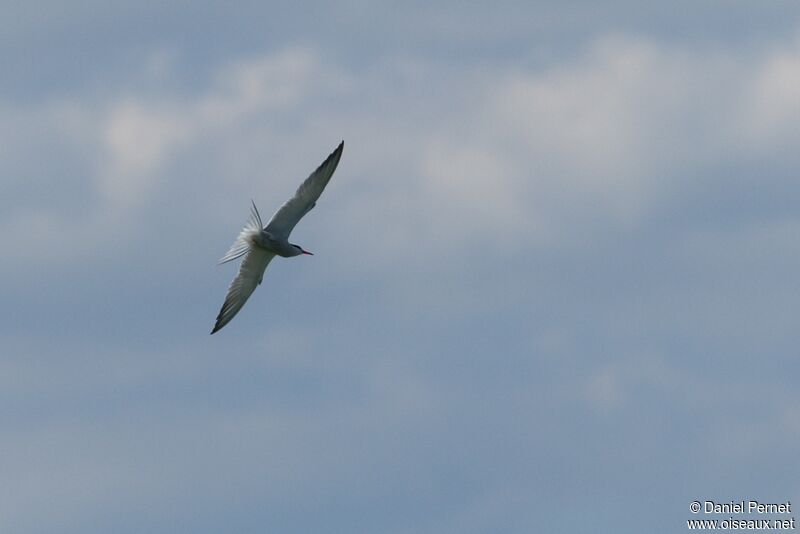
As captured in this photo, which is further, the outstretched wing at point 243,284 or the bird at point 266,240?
the outstretched wing at point 243,284

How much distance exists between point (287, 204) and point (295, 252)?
2063 millimetres

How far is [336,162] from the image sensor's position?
4300cm

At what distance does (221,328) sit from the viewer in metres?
45.9

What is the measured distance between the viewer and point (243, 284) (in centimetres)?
4628

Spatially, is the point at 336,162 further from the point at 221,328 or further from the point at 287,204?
the point at 221,328

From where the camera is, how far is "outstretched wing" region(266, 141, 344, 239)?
141 feet

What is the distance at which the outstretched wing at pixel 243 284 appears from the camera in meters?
45.8

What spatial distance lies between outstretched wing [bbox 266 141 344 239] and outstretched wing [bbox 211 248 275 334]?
1.57 metres

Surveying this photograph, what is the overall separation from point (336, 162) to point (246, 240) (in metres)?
3.69

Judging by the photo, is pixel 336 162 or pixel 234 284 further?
pixel 234 284

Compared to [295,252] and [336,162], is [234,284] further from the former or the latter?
[336,162]

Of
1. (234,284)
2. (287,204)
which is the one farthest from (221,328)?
(287,204)

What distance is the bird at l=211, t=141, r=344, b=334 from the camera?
43125 millimetres

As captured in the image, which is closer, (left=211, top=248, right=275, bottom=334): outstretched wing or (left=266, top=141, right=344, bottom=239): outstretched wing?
(left=266, top=141, right=344, bottom=239): outstretched wing
